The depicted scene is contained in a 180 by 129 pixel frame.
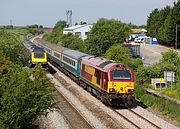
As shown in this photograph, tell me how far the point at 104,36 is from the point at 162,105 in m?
37.9

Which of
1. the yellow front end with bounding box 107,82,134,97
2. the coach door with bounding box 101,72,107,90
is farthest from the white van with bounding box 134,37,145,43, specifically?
the yellow front end with bounding box 107,82,134,97

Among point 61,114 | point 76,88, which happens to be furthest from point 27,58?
point 61,114

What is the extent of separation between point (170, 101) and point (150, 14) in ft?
301

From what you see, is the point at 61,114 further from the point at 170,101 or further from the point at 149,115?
the point at 170,101

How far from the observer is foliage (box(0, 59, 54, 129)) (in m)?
14.4

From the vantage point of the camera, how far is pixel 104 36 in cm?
6059

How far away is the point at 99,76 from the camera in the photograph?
25.2 metres

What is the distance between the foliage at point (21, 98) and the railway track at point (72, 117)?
2713 mm

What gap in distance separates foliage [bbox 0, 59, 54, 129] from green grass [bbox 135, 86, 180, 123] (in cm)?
785

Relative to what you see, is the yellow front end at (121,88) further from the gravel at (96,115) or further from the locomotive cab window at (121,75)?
the gravel at (96,115)

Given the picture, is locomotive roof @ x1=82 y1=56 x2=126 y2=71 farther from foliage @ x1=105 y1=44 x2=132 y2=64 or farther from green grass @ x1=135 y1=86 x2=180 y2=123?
foliage @ x1=105 y1=44 x2=132 y2=64

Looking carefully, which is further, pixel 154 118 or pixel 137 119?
pixel 154 118

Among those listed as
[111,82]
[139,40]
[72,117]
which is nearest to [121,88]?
[111,82]

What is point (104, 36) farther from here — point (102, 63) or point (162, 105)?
point (162, 105)
